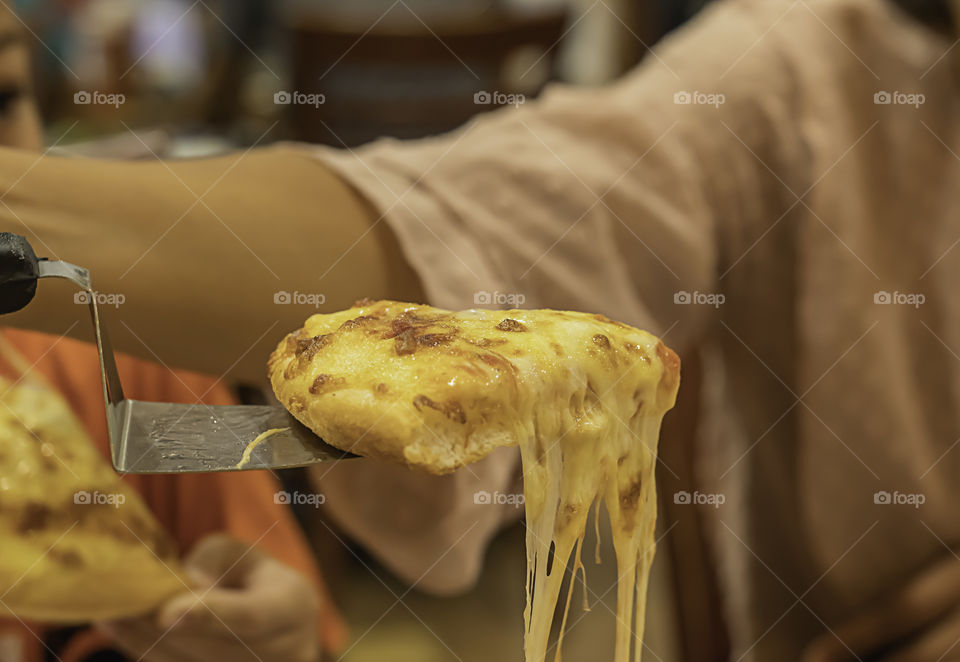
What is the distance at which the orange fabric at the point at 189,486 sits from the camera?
693mm

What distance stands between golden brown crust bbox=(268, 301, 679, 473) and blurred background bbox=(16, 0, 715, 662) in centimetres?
41

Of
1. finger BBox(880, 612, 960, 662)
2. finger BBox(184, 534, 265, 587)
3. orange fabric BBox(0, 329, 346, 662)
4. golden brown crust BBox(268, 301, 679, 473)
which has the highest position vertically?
golden brown crust BBox(268, 301, 679, 473)

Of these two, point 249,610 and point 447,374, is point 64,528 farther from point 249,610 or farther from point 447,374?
point 447,374

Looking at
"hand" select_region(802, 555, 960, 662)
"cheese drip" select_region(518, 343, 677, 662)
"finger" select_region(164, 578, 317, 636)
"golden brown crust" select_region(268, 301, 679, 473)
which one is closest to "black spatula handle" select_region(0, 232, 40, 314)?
"golden brown crust" select_region(268, 301, 679, 473)

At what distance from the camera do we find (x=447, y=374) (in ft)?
1.31

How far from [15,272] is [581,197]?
1.54 feet

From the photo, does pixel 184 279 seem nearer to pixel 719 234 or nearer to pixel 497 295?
pixel 497 295

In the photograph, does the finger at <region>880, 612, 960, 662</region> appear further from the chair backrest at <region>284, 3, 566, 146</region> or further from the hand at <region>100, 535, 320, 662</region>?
the chair backrest at <region>284, 3, 566, 146</region>

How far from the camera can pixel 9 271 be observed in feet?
1.20

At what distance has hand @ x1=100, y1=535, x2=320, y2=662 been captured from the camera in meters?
0.67

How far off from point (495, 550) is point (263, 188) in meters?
1.00

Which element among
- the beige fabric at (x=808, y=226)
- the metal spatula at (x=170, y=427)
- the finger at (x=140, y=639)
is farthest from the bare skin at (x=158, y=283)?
the beige fabric at (x=808, y=226)

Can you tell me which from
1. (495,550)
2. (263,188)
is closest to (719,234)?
(263,188)

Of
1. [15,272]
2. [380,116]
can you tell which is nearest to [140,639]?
[15,272]
